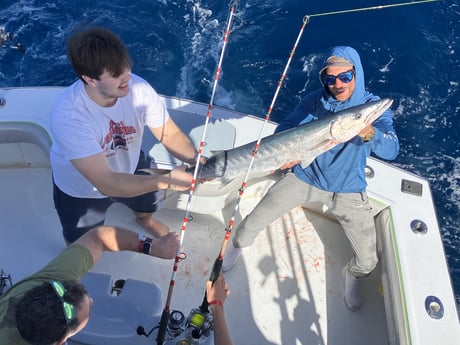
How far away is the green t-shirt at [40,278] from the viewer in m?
1.34

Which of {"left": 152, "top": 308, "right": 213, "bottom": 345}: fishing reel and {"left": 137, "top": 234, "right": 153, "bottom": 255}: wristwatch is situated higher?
{"left": 137, "top": 234, "right": 153, "bottom": 255}: wristwatch

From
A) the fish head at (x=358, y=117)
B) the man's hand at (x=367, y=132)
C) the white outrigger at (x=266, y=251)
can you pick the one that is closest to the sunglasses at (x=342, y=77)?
the fish head at (x=358, y=117)

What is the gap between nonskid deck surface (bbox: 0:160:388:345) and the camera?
2723 millimetres

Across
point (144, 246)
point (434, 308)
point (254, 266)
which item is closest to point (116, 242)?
point (144, 246)

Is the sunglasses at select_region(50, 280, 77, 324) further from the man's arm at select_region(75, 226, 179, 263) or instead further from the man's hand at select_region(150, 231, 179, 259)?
the man's hand at select_region(150, 231, 179, 259)

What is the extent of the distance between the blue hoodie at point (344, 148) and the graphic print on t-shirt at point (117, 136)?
3.38 feet

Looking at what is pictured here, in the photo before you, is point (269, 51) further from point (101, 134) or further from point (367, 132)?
point (101, 134)

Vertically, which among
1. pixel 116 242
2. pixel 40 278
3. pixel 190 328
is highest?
pixel 116 242

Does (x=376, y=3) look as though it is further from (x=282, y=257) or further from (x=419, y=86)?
(x=282, y=257)

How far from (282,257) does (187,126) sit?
Result: 108cm

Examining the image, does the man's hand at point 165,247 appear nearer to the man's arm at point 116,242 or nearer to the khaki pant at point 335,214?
the man's arm at point 116,242

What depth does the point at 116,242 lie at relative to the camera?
6.49ft

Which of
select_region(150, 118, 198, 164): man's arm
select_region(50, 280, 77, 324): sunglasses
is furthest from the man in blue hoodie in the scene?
select_region(50, 280, 77, 324): sunglasses

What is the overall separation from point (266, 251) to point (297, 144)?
854 mm
